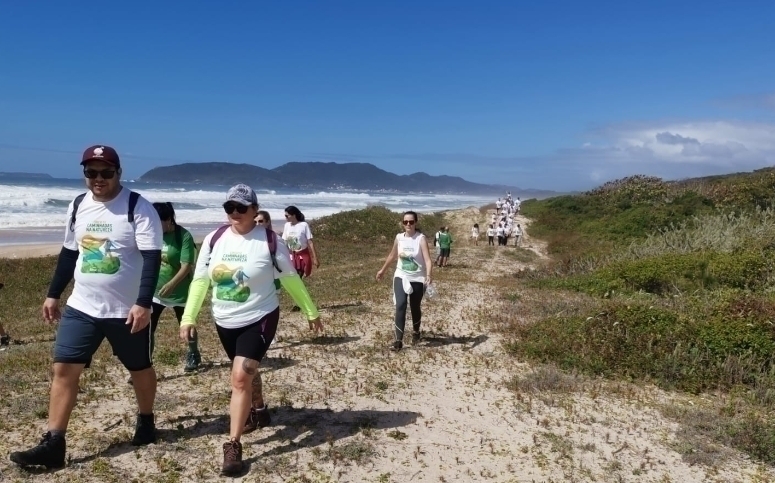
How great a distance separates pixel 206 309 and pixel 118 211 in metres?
7.77

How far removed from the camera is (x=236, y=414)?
415 centimetres

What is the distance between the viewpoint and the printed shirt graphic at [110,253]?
4.00 meters

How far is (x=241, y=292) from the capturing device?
13.8 feet

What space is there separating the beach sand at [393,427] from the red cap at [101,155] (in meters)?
2.16

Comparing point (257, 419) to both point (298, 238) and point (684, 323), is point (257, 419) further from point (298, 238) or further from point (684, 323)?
point (684, 323)

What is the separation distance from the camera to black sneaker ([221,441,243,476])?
414 cm

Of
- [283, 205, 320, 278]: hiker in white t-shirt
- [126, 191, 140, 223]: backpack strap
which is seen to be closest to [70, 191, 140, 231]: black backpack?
[126, 191, 140, 223]: backpack strap

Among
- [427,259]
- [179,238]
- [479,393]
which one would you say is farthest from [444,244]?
[179,238]

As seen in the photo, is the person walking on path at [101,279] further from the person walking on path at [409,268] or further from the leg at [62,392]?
the person walking on path at [409,268]

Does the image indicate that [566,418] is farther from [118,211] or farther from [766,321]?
[118,211]

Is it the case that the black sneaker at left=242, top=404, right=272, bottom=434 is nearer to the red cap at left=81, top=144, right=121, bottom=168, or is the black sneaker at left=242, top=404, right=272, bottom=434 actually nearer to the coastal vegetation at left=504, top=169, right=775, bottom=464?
the red cap at left=81, top=144, right=121, bottom=168

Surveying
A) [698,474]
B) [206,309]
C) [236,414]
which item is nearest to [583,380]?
[698,474]

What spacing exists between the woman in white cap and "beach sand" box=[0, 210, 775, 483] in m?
0.56

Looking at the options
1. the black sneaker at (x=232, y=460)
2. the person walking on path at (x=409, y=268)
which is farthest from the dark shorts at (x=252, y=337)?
the person walking on path at (x=409, y=268)
